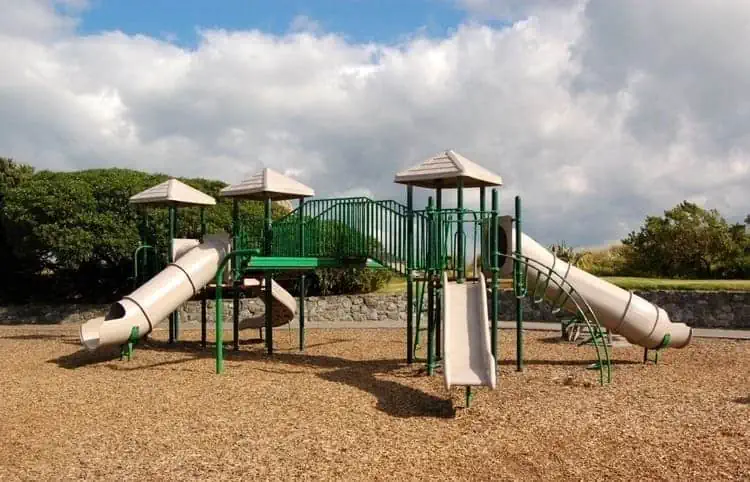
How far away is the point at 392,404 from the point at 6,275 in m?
19.7

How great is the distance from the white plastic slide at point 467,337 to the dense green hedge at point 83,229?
39.0 ft

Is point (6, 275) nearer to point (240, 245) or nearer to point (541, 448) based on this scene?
point (240, 245)

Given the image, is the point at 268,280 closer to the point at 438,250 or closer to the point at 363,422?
the point at 438,250

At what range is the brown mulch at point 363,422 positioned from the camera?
6.45m

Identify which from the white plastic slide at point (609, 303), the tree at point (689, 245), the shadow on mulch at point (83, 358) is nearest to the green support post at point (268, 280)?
the shadow on mulch at point (83, 358)

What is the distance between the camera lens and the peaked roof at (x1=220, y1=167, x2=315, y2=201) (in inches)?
527

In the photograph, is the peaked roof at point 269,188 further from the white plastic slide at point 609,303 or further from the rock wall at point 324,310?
the rock wall at point 324,310

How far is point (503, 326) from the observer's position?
1908cm

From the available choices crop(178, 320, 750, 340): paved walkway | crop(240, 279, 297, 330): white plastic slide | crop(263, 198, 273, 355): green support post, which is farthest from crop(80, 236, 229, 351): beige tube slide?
crop(178, 320, 750, 340): paved walkway

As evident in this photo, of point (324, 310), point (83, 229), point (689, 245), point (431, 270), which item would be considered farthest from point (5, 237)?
point (689, 245)

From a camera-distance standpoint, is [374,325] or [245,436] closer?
[245,436]

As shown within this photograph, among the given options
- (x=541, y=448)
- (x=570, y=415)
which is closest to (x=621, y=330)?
(x=570, y=415)

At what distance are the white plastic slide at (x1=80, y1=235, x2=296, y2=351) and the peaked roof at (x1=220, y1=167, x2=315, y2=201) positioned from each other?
96cm

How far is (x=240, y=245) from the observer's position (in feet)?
45.2
